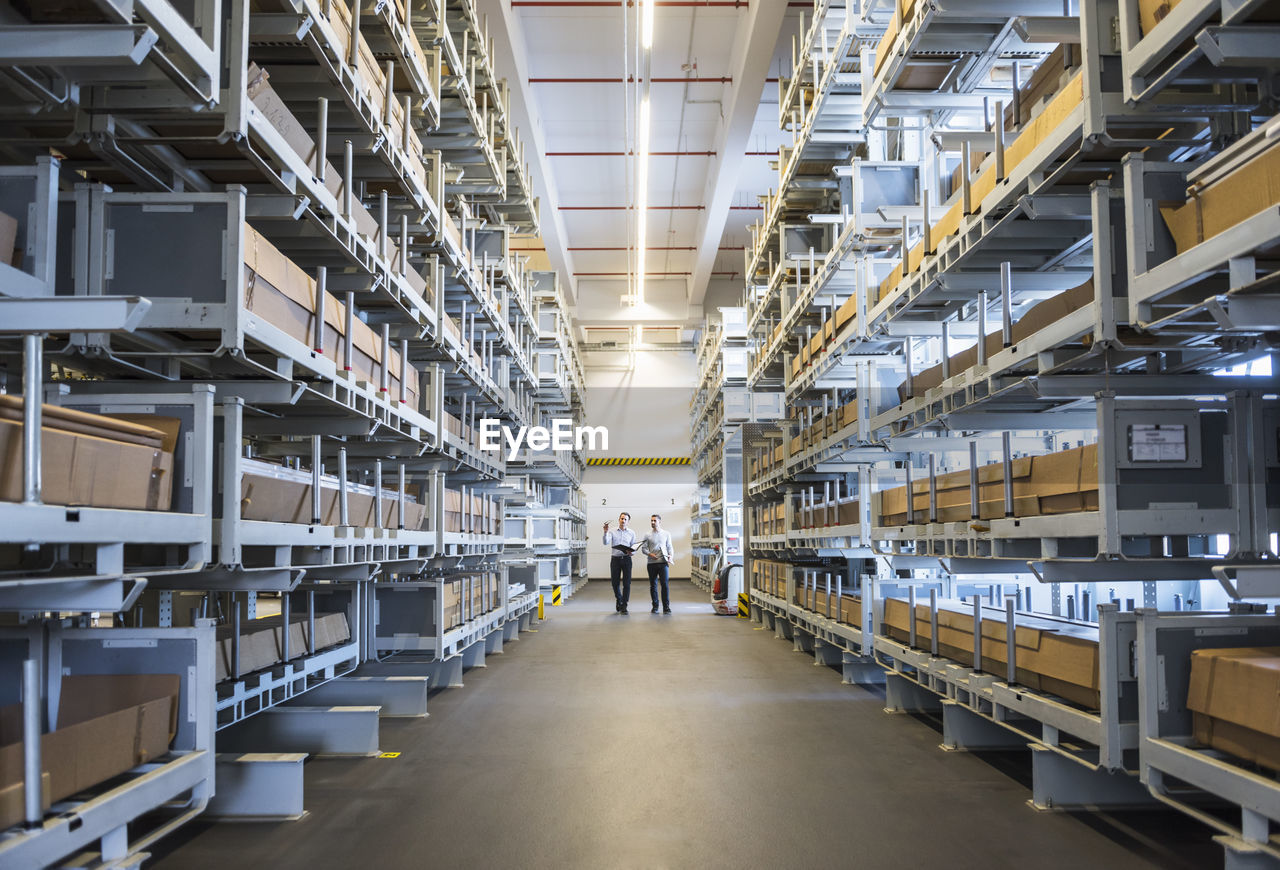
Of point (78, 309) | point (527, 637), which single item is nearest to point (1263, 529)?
point (78, 309)

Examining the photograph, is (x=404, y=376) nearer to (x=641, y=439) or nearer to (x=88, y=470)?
(x=88, y=470)

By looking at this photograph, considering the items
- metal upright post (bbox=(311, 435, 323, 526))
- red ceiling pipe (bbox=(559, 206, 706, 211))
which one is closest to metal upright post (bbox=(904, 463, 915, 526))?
metal upright post (bbox=(311, 435, 323, 526))

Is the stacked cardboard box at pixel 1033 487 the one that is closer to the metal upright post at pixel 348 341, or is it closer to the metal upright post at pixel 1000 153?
the metal upright post at pixel 1000 153

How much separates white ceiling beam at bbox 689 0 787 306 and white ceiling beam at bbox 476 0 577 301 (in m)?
2.85

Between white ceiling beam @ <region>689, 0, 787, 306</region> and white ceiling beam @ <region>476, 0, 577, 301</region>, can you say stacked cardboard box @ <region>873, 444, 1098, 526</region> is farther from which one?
white ceiling beam @ <region>689, 0, 787, 306</region>

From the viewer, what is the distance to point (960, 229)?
4875 mm

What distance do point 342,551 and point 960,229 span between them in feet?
11.8

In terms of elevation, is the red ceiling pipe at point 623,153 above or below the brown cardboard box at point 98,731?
above

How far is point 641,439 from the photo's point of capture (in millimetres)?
26703

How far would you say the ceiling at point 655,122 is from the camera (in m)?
12.4

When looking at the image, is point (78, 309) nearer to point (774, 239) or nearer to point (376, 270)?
point (376, 270)

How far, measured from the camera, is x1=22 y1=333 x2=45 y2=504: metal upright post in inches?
87.7

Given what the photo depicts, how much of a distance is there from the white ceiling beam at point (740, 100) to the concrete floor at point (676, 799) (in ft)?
25.2

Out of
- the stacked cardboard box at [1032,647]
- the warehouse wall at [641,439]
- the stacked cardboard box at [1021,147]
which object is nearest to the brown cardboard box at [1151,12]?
the stacked cardboard box at [1021,147]
